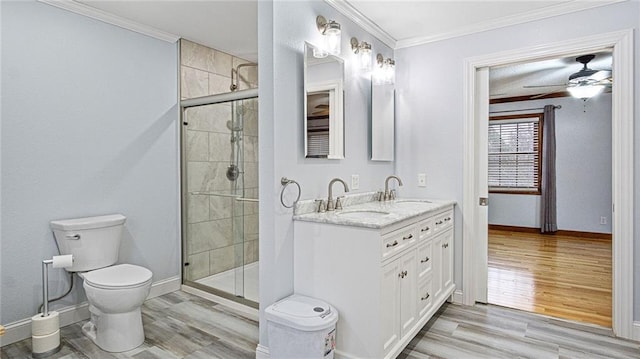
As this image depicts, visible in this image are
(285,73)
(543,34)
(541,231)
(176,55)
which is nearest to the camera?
(285,73)

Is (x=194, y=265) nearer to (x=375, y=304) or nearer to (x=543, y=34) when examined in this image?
(x=375, y=304)

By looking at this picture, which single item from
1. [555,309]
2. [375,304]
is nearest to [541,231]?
[555,309]

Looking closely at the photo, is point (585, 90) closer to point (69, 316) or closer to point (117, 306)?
point (117, 306)

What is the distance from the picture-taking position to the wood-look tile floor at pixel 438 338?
7.48 feet

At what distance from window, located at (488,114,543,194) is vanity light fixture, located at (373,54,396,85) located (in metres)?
4.44

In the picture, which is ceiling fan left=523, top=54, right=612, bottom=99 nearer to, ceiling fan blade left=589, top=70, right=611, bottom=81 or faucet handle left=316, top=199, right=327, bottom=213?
ceiling fan blade left=589, top=70, right=611, bottom=81

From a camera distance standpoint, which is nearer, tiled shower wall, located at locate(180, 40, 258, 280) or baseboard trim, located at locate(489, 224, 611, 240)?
tiled shower wall, located at locate(180, 40, 258, 280)

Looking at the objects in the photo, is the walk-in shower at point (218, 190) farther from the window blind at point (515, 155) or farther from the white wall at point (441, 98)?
the window blind at point (515, 155)

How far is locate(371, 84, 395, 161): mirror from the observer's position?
3057 millimetres

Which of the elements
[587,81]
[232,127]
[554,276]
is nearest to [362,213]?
[232,127]

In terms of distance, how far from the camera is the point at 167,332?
8.43 ft

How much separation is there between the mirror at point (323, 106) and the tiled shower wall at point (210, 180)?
1.05m

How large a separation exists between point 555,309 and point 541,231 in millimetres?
3823

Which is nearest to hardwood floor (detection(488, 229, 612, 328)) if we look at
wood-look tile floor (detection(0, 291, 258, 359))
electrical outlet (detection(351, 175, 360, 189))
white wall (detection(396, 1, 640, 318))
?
white wall (detection(396, 1, 640, 318))
